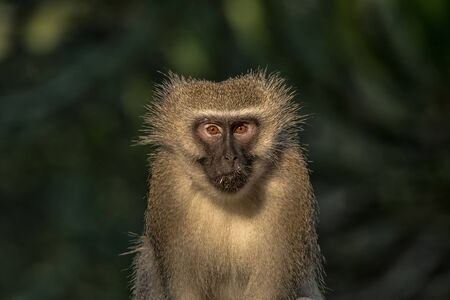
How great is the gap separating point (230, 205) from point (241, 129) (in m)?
0.38

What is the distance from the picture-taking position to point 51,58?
49.5ft

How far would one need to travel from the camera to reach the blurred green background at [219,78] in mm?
11859

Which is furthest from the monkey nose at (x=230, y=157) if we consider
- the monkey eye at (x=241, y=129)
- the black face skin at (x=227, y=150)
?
the monkey eye at (x=241, y=129)

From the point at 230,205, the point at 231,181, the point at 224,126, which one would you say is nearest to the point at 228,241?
the point at 230,205

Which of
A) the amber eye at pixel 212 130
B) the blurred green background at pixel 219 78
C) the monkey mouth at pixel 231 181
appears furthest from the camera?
the blurred green background at pixel 219 78

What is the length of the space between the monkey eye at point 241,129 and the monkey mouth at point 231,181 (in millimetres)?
246

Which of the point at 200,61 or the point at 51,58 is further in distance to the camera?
the point at 51,58

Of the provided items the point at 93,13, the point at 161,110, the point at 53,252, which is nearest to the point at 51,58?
the point at 93,13

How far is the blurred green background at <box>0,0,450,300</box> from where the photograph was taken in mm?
11859

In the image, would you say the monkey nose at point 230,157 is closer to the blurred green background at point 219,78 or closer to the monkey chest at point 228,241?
the monkey chest at point 228,241

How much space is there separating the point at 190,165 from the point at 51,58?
668 cm

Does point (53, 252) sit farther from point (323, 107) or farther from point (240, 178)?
point (240, 178)

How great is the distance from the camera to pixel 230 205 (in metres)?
8.52

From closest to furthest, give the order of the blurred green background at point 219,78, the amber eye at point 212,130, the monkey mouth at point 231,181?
the monkey mouth at point 231,181
the amber eye at point 212,130
the blurred green background at point 219,78
